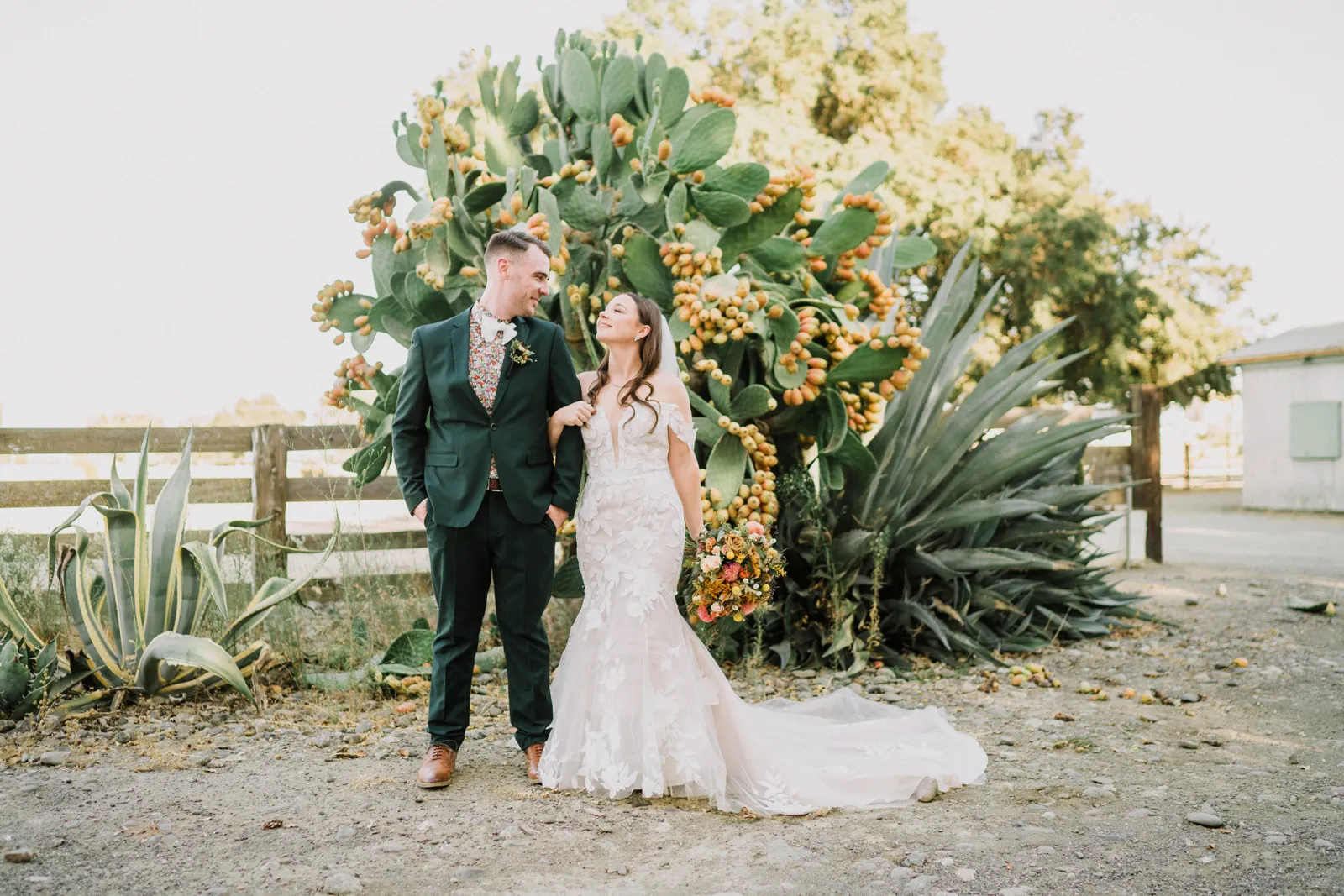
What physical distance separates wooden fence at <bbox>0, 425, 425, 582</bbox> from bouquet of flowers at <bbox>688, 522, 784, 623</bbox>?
3.90 metres

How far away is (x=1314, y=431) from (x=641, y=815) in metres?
14.7

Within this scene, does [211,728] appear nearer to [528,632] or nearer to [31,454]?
[528,632]

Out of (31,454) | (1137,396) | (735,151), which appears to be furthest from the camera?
(735,151)

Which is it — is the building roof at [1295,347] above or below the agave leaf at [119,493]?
above

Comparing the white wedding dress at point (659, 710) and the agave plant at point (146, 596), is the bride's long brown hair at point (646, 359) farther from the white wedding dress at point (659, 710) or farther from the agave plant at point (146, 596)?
the agave plant at point (146, 596)

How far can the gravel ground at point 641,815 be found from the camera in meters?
2.54

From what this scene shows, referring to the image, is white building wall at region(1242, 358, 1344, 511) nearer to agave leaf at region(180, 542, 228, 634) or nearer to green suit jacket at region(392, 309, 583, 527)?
green suit jacket at region(392, 309, 583, 527)

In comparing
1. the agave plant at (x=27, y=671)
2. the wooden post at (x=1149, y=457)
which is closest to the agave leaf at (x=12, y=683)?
the agave plant at (x=27, y=671)

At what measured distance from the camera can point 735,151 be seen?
1545 centimetres

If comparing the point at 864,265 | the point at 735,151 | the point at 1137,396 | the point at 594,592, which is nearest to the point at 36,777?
the point at 594,592

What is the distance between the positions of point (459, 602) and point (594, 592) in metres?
0.43

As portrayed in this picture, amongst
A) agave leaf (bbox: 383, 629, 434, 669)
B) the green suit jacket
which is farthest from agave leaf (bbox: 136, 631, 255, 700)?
the green suit jacket

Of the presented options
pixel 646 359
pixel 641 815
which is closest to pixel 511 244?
pixel 646 359

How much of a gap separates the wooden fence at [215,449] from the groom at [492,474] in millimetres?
3523
